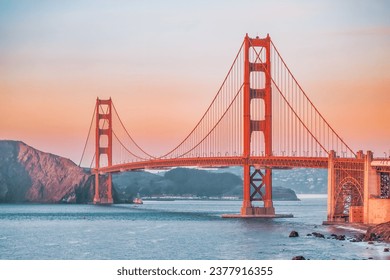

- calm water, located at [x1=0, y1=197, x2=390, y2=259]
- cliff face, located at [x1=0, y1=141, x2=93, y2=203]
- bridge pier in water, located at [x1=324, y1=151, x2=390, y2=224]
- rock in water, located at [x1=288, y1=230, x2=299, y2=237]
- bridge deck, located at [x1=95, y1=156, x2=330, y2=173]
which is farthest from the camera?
cliff face, located at [x1=0, y1=141, x2=93, y2=203]

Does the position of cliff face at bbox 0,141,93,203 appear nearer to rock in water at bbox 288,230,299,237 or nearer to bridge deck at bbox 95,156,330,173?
bridge deck at bbox 95,156,330,173

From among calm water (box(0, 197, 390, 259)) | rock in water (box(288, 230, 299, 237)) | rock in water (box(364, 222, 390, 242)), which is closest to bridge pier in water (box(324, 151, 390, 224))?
calm water (box(0, 197, 390, 259))

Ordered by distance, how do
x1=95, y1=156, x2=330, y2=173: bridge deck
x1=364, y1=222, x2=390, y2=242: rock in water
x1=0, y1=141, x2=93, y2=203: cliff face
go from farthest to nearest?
x1=0, y1=141, x2=93, y2=203: cliff face, x1=95, y1=156, x2=330, y2=173: bridge deck, x1=364, y1=222, x2=390, y2=242: rock in water

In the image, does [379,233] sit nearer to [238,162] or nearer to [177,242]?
[177,242]

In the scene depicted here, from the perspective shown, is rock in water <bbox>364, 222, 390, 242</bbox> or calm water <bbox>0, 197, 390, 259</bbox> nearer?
calm water <bbox>0, 197, 390, 259</bbox>

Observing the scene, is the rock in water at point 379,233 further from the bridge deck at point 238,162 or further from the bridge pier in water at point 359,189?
the bridge deck at point 238,162
